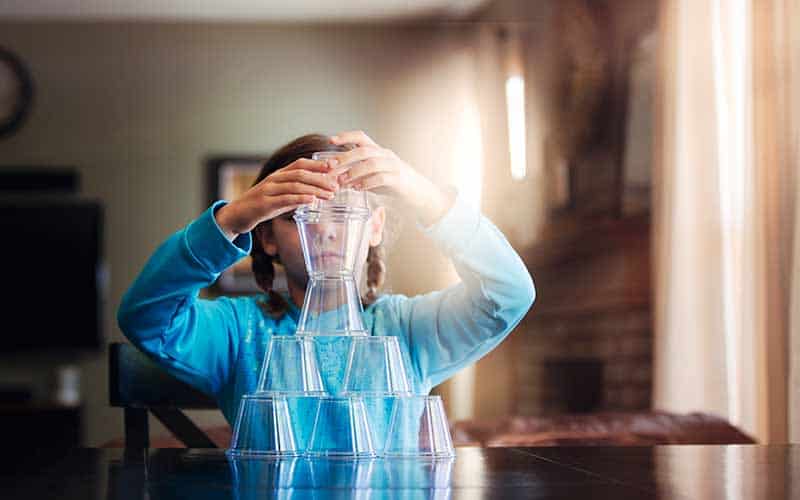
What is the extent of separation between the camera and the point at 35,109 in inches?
200

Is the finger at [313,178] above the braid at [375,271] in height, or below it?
above

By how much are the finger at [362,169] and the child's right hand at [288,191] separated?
13 mm

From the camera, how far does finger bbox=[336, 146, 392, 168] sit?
100cm

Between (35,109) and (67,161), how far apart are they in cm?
30

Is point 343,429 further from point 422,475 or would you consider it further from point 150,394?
point 150,394

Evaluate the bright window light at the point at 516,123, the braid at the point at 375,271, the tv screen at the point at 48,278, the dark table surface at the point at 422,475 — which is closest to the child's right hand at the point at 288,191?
the dark table surface at the point at 422,475

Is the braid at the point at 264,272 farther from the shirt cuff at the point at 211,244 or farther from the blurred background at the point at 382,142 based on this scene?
the blurred background at the point at 382,142

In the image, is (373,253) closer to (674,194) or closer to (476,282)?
(476,282)

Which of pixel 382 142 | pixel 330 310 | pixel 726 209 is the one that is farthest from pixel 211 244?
pixel 382 142

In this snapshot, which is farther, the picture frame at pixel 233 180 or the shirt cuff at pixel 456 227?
the picture frame at pixel 233 180

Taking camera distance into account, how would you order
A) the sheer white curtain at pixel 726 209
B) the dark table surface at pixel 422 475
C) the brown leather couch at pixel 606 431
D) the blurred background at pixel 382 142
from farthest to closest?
1. the blurred background at pixel 382 142
2. the sheer white curtain at pixel 726 209
3. the brown leather couch at pixel 606 431
4. the dark table surface at pixel 422 475

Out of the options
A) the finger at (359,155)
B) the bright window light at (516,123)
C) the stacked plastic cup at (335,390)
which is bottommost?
the stacked plastic cup at (335,390)

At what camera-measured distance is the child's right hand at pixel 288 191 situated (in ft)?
3.22

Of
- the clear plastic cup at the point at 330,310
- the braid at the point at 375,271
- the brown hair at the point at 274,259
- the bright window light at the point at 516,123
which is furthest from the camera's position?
the bright window light at the point at 516,123
